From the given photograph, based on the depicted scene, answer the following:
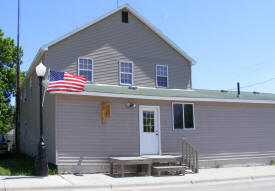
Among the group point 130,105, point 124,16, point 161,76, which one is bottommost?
point 130,105

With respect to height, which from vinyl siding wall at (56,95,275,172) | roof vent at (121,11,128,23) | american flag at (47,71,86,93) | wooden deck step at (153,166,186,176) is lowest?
wooden deck step at (153,166,186,176)

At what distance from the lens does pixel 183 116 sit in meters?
16.0

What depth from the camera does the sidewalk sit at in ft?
34.0

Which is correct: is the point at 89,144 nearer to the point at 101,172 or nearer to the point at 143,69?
the point at 101,172

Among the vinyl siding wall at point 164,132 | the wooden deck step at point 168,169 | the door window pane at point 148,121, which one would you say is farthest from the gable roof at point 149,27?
the wooden deck step at point 168,169

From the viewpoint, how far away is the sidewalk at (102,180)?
10.4 m

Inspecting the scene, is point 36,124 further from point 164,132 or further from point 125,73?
point 164,132

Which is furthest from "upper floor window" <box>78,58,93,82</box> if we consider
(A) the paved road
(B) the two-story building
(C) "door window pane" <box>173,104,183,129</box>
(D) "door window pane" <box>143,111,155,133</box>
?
(A) the paved road

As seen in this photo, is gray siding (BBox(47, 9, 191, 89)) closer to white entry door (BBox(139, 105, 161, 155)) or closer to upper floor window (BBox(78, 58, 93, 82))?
upper floor window (BBox(78, 58, 93, 82))

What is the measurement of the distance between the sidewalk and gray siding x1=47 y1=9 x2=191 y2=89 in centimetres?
575

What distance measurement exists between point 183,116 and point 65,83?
6.04 metres

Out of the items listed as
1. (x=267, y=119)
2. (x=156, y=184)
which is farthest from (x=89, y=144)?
(x=267, y=119)

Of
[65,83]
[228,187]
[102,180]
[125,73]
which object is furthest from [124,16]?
[228,187]

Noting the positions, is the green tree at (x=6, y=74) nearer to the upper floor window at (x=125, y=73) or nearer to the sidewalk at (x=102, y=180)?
the upper floor window at (x=125, y=73)
